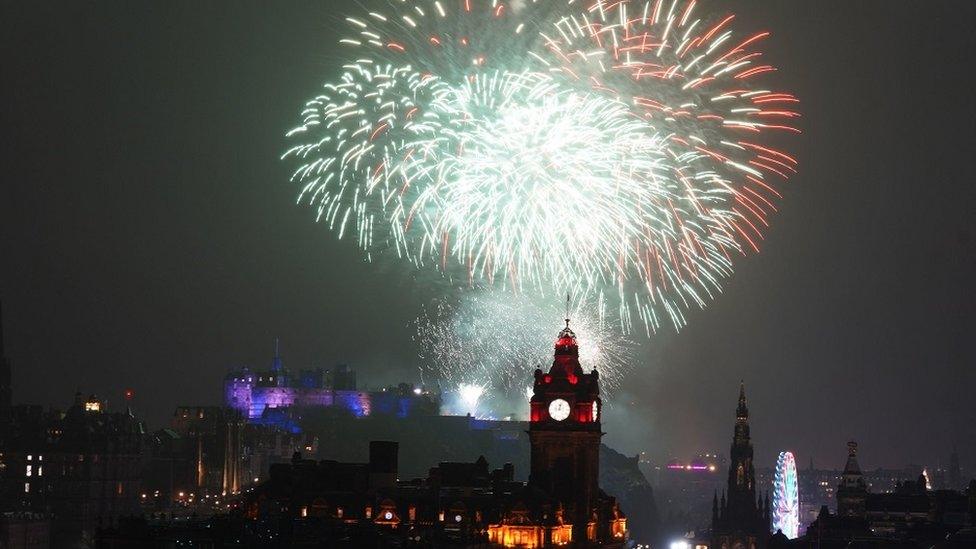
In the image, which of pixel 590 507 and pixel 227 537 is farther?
pixel 590 507

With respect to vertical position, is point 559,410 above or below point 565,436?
above

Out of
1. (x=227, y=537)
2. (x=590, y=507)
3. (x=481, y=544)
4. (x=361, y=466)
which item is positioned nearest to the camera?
(x=227, y=537)

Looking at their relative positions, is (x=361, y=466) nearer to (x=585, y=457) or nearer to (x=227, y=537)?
(x=585, y=457)

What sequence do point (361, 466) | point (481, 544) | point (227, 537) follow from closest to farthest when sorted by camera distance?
point (227, 537) < point (481, 544) < point (361, 466)

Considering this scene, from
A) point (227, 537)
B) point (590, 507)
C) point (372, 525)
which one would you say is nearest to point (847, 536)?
point (590, 507)

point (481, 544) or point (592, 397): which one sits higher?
point (592, 397)
